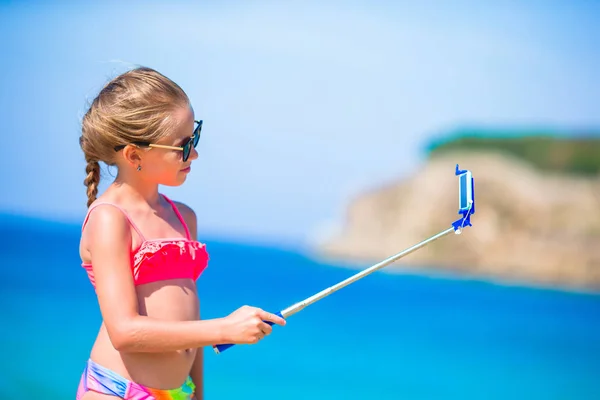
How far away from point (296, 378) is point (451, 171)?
13695 millimetres

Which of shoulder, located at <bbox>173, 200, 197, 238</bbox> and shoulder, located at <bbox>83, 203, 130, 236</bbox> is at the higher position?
shoulder, located at <bbox>173, 200, 197, 238</bbox>

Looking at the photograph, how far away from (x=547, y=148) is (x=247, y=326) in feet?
64.1

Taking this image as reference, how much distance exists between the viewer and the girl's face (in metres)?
1.58

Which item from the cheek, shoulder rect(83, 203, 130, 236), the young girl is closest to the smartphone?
the young girl

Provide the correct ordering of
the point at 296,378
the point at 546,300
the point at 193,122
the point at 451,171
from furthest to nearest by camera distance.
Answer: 1. the point at 451,171
2. the point at 546,300
3. the point at 296,378
4. the point at 193,122

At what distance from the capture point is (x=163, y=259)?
1.55m

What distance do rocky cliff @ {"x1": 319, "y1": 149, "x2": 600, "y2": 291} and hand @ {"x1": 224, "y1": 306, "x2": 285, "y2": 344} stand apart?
47.5 ft

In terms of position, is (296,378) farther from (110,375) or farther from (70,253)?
(70,253)

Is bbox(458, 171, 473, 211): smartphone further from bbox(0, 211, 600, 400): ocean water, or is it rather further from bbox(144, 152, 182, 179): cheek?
bbox(0, 211, 600, 400): ocean water

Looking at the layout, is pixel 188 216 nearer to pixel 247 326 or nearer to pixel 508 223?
pixel 247 326

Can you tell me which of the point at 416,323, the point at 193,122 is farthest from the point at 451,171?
the point at 193,122

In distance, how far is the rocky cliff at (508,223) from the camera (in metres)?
15.7

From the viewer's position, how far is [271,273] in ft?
70.9

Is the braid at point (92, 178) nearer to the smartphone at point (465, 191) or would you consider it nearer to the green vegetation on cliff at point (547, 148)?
the smartphone at point (465, 191)
